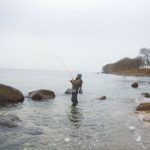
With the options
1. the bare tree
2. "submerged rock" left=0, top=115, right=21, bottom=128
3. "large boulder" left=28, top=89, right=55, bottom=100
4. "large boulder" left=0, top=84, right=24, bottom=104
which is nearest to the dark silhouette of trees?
the bare tree

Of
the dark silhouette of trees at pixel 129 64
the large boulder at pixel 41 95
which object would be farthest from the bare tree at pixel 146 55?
the large boulder at pixel 41 95

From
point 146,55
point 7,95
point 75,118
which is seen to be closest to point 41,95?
point 7,95

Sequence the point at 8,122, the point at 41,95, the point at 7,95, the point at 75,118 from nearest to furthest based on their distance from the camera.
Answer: the point at 8,122
the point at 75,118
the point at 7,95
the point at 41,95

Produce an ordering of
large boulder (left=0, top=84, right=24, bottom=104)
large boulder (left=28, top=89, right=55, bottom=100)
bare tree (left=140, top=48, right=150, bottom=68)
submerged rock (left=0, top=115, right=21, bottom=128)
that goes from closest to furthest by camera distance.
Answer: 1. submerged rock (left=0, top=115, right=21, bottom=128)
2. large boulder (left=0, top=84, right=24, bottom=104)
3. large boulder (left=28, top=89, right=55, bottom=100)
4. bare tree (left=140, top=48, right=150, bottom=68)

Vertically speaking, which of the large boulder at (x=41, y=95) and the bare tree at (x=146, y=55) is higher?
the bare tree at (x=146, y=55)

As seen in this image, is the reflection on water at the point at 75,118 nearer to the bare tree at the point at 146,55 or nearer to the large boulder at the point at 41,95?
the large boulder at the point at 41,95

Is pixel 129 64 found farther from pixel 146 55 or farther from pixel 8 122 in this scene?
pixel 8 122

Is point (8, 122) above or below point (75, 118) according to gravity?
above

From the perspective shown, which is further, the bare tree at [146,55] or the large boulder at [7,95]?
the bare tree at [146,55]

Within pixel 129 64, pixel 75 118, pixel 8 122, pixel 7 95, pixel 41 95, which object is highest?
pixel 129 64

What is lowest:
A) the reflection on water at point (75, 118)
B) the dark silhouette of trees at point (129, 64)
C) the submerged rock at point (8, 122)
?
the reflection on water at point (75, 118)

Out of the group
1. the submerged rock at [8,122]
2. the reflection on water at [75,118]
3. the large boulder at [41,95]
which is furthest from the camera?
the large boulder at [41,95]

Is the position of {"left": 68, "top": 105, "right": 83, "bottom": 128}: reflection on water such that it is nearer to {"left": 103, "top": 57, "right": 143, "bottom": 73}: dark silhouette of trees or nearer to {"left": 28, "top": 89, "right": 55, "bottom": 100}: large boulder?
{"left": 28, "top": 89, "right": 55, "bottom": 100}: large boulder

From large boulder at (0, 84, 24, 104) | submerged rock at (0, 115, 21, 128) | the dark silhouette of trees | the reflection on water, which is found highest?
the dark silhouette of trees
